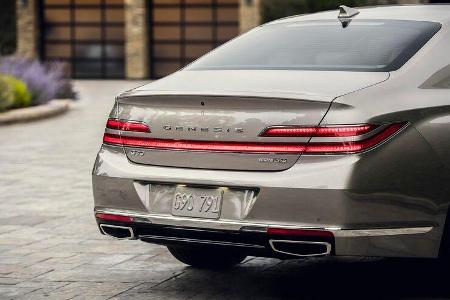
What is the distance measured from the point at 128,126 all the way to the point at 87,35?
103ft

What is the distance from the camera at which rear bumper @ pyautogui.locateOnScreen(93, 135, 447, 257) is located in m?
5.52

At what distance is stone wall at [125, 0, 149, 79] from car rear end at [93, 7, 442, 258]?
3020 cm

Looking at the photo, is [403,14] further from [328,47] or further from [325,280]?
[325,280]

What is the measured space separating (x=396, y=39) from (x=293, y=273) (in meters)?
1.55

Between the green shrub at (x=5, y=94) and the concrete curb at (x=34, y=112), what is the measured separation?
0.51 ft

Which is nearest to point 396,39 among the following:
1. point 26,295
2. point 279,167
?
point 279,167

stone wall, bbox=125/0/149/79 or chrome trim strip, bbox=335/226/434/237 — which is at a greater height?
chrome trim strip, bbox=335/226/434/237

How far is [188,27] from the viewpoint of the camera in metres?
36.2

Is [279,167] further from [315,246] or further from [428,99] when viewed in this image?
[428,99]

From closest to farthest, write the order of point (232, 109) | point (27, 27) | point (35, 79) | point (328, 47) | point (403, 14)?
point (232, 109), point (328, 47), point (403, 14), point (35, 79), point (27, 27)

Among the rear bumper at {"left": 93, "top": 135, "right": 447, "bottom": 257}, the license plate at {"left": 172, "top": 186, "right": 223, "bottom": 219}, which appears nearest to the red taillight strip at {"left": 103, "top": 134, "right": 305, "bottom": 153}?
the rear bumper at {"left": 93, "top": 135, "right": 447, "bottom": 257}

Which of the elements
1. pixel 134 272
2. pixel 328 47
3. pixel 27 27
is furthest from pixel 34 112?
pixel 27 27

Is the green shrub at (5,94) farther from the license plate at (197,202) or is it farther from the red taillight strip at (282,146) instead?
the license plate at (197,202)

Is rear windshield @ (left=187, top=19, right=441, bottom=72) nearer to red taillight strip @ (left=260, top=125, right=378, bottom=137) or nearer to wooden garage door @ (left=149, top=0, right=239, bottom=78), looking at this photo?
red taillight strip @ (left=260, top=125, right=378, bottom=137)
